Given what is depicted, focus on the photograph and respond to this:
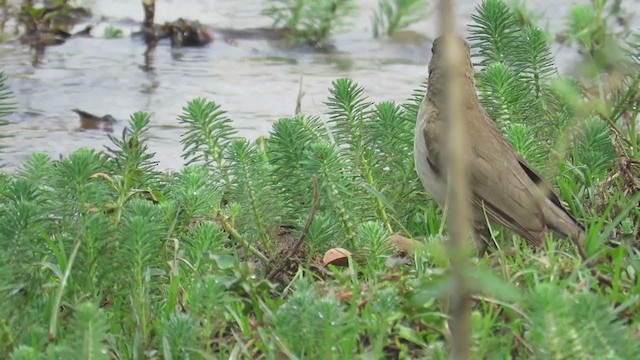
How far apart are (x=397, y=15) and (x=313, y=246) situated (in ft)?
16.2

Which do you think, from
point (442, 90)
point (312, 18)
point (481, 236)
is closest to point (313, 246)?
point (481, 236)

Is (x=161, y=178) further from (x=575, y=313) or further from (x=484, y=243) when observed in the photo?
(x=575, y=313)

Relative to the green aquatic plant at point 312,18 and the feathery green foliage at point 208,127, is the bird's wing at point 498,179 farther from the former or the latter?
the green aquatic plant at point 312,18

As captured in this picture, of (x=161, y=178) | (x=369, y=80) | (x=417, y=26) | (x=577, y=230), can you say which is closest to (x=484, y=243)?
(x=577, y=230)

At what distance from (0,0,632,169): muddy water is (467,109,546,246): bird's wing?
1.84 metres

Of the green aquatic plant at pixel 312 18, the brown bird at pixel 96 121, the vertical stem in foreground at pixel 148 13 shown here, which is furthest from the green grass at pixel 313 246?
the vertical stem in foreground at pixel 148 13

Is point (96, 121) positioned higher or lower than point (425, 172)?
lower

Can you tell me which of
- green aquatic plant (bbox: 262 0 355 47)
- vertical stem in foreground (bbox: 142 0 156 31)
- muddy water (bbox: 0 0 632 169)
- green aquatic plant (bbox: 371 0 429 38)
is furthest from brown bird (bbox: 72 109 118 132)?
green aquatic plant (bbox: 371 0 429 38)

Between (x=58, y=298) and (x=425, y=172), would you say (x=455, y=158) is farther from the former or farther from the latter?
(x=425, y=172)

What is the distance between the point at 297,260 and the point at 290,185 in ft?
1.26

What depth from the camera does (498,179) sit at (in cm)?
506

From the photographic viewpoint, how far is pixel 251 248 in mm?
4676

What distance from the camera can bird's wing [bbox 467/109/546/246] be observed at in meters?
4.90

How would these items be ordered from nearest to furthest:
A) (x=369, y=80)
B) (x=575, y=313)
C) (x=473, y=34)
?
1. (x=575, y=313)
2. (x=473, y=34)
3. (x=369, y=80)
